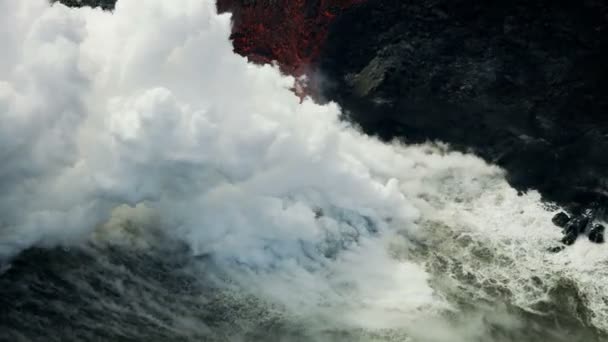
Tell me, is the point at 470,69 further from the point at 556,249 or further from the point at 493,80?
the point at 556,249

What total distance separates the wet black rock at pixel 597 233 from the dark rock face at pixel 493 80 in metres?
2.11

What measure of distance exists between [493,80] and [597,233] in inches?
512

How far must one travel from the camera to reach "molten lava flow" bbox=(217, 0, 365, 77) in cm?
4741

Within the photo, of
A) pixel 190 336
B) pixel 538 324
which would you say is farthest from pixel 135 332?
pixel 538 324

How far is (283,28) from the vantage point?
1892 inches

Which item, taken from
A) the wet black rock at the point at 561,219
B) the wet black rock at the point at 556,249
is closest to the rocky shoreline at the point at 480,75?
the wet black rock at the point at 561,219

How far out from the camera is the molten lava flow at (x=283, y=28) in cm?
4741

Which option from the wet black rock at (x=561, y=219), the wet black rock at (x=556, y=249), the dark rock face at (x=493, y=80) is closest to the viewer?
the wet black rock at (x=556, y=249)

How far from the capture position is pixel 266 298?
101 feet

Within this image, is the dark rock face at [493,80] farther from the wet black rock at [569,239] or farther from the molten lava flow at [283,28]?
the wet black rock at [569,239]

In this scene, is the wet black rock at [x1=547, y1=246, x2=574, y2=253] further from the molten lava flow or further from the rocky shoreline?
the molten lava flow

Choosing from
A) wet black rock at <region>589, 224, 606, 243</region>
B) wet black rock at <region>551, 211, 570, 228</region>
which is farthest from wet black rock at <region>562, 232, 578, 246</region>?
wet black rock at <region>589, 224, 606, 243</region>

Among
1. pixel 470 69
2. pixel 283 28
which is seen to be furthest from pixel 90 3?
pixel 470 69

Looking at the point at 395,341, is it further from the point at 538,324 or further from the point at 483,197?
the point at 483,197
